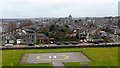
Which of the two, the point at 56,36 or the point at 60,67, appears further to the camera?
the point at 56,36

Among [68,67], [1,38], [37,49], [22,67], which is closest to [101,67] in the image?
[68,67]

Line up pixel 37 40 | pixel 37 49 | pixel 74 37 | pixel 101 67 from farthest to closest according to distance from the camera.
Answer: pixel 74 37 → pixel 37 40 → pixel 37 49 → pixel 101 67

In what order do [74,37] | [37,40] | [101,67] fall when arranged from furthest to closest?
[74,37], [37,40], [101,67]

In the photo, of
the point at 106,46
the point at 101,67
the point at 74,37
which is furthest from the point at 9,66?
the point at 74,37

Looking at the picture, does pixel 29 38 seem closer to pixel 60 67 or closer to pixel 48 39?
pixel 48 39

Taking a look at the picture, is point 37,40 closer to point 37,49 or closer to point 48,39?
point 48,39

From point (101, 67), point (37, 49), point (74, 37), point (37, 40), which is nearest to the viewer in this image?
point (101, 67)

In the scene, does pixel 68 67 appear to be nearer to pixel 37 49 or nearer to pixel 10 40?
pixel 37 49

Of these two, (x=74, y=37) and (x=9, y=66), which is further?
(x=74, y=37)
